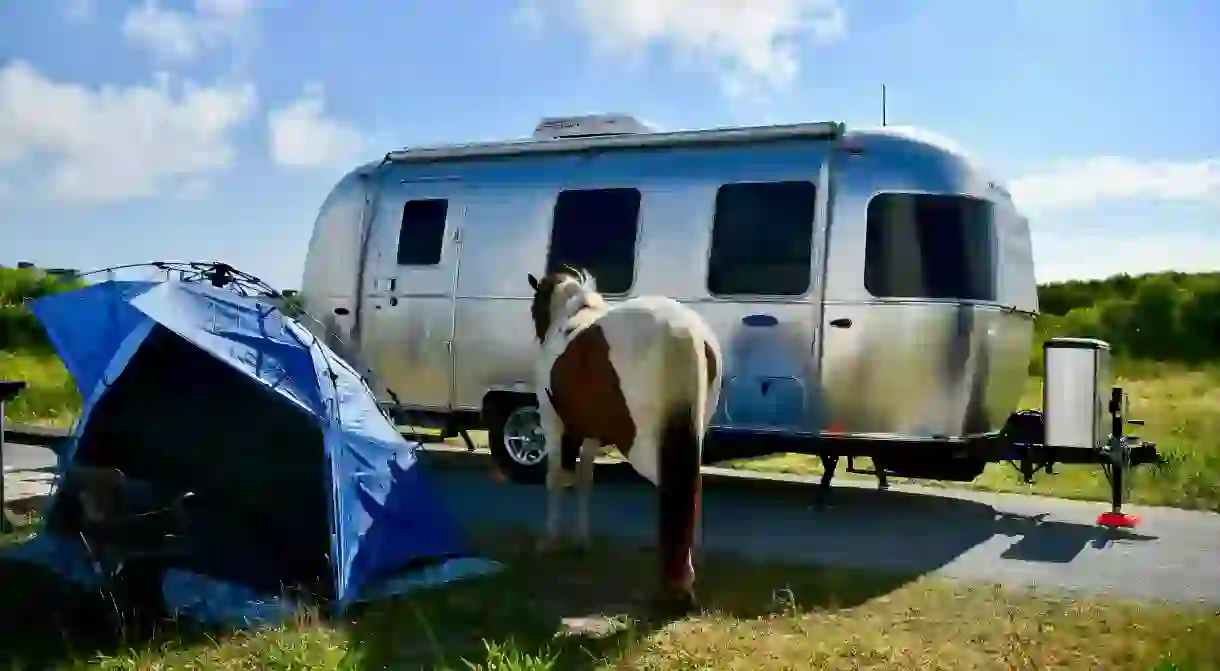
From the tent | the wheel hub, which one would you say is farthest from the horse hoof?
the wheel hub

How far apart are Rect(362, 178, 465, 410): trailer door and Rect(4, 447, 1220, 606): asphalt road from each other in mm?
1038

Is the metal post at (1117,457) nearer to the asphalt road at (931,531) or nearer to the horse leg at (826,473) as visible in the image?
the asphalt road at (931,531)

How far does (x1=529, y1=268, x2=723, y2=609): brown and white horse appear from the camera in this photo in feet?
18.6

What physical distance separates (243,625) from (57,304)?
2715mm

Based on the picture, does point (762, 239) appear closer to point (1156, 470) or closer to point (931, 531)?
point (931, 531)

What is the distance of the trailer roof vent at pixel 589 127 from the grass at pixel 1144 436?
13.1ft

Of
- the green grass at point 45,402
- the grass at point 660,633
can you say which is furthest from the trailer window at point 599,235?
the green grass at point 45,402

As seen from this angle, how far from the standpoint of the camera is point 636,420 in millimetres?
6145

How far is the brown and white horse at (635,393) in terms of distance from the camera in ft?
18.6

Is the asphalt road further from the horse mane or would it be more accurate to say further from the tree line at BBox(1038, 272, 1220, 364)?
the tree line at BBox(1038, 272, 1220, 364)

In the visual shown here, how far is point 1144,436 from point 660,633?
10.2 meters

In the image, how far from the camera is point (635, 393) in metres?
6.12

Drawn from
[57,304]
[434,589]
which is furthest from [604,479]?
Result: [57,304]

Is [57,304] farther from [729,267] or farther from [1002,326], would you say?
[1002,326]
